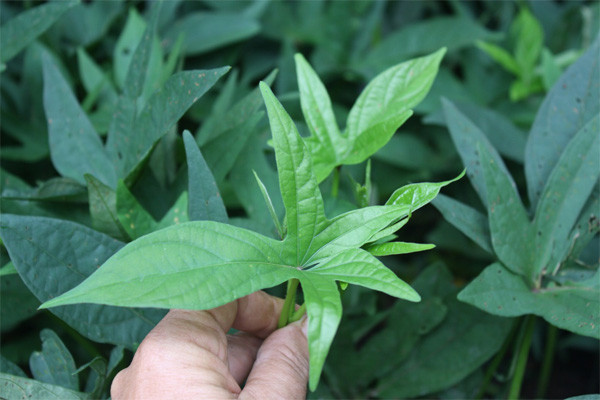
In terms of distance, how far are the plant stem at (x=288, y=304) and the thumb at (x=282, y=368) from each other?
0.01 meters

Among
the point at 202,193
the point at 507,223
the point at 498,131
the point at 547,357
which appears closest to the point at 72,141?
the point at 202,193

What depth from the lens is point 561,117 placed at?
2.67 ft

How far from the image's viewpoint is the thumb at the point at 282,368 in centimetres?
56

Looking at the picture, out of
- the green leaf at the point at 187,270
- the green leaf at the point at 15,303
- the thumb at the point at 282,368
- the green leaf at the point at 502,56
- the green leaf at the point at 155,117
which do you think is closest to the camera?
the green leaf at the point at 187,270

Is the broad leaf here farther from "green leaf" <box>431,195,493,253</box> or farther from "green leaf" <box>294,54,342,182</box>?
"green leaf" <box>294,54,342,182</box>

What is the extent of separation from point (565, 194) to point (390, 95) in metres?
0.28

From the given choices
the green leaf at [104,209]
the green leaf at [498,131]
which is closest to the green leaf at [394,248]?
the green leaf at [104,209]

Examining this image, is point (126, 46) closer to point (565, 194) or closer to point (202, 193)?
point (202, 193)

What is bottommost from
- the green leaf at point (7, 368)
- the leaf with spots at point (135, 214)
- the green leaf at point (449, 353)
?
the green leaf at point (449, 353)

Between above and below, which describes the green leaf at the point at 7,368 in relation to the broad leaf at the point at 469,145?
below

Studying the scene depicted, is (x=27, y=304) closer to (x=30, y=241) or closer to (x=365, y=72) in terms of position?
(x=30, y=241)

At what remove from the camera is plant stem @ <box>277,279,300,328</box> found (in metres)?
0.58

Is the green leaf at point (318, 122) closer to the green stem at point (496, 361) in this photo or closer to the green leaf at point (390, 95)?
the green leaf at point (390, 95)

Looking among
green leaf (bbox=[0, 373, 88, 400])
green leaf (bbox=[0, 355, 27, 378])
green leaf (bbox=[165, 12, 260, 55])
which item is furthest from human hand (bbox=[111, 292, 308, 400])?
green leaf (bbox=[165, 12, 260, 55])
